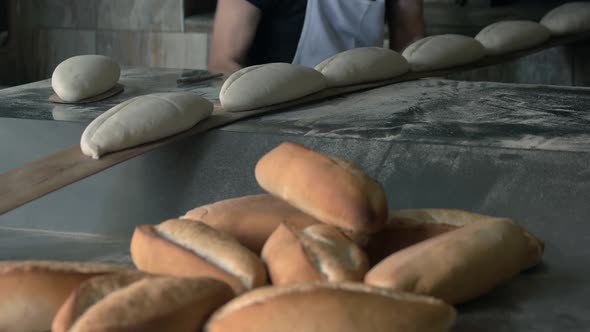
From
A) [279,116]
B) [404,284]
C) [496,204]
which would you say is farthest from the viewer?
[279,116]

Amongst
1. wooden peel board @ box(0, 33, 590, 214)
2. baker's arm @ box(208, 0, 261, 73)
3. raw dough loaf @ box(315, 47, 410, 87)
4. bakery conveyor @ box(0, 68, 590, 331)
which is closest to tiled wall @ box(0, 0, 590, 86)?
baker's arm @ box(208, 0, 261, 73)

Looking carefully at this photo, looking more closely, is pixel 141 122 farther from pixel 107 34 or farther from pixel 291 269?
pixel 107 34

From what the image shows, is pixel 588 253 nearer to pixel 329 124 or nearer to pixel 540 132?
pixel 540 132

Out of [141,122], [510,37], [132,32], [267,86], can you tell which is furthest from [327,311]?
[132,32]

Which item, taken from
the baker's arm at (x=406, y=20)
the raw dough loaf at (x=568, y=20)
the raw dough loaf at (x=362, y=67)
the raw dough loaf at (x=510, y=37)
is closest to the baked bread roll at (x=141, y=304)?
the raw dough loaf at (x=362, y=67)

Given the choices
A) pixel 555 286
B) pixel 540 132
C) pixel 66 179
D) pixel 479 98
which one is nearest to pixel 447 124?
pixel 540 132

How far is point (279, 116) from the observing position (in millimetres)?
1254

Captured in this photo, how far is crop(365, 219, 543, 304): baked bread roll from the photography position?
666 mm

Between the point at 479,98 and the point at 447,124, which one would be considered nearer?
the point at 447,124

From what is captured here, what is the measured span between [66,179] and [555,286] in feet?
1.80

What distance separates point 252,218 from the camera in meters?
0.80

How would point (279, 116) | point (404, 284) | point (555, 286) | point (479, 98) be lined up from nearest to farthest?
point (404, 284) → point (555, 286) → point (279, 116) → point (479, 98)

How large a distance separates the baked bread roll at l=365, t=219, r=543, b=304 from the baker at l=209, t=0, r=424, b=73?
66.0 inches

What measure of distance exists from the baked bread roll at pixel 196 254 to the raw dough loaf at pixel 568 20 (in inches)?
85.5
